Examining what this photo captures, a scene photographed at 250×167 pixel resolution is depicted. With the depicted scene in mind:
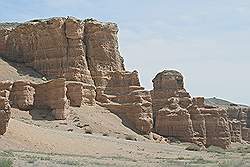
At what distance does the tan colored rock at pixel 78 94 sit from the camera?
58.7 meters

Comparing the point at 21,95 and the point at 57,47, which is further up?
the point at 57,47

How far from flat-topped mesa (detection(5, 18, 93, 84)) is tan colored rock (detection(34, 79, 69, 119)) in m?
8.34

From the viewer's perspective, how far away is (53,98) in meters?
55.1

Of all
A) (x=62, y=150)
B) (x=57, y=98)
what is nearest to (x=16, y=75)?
(x=57, y=98)

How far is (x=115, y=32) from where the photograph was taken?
69812mm

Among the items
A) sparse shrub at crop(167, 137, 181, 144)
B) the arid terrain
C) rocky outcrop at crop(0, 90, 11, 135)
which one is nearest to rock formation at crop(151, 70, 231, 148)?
the arid terrain

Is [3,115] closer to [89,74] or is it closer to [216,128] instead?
[89,74]

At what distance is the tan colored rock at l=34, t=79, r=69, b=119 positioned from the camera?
179ft

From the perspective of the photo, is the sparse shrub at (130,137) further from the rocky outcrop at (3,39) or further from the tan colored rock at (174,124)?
the rocky outcrop at (3,39)

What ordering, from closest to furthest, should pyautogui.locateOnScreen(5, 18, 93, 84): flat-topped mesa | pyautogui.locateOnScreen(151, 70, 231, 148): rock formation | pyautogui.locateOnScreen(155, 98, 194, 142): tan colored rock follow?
pyautogui.locateOnScreen(5, 18, 93, 84): flat-topped mesa, pyautogui.locateOnScreen(155, 98, 194, 142): tan colored rock, pyautogui.locateOnScreen(151, 70, 231, 148): rock formation

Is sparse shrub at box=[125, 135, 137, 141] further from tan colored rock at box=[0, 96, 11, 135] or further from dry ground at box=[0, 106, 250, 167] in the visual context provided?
tan colored rock at box=[0, 96, 11, 135]

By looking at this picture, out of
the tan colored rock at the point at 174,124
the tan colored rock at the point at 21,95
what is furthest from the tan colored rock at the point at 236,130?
the tan colored rock at the point at 21,95

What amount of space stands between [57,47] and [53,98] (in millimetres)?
11857

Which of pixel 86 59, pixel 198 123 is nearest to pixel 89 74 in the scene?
pixel 86 59
